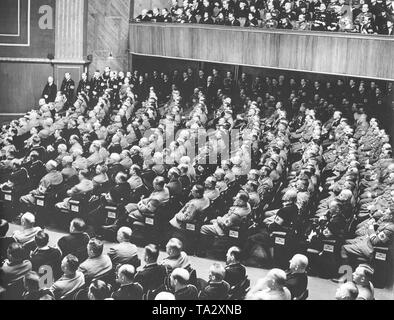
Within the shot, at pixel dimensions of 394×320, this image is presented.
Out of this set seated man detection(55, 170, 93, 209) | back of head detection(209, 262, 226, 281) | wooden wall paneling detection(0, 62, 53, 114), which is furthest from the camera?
wooden wall paneling detection(0, 62, 53, 114)

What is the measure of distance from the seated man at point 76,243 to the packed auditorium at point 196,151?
19 millimetres

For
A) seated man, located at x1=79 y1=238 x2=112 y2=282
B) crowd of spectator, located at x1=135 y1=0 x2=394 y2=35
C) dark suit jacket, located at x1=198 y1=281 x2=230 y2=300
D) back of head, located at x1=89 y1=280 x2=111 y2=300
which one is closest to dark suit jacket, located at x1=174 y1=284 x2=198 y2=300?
dark suit jacket, located at x1=198 y1=281 x2=230 y2=300

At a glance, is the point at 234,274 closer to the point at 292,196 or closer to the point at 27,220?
the point at 292,196

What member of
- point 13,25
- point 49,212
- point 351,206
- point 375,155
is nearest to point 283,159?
point 375,155

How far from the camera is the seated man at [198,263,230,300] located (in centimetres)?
732

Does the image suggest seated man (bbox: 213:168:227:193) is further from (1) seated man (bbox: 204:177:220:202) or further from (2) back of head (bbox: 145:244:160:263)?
(2) back of head (bbox: 145:244:160:263)

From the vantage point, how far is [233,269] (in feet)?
24.7

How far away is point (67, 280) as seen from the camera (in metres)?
7.66

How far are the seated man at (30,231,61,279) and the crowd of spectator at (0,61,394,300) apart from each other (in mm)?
18

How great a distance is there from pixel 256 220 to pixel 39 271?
310cm

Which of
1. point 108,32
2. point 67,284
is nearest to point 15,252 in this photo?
point 67,284

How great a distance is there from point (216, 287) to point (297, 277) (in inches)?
36.9

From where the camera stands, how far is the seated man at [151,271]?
7363mm
